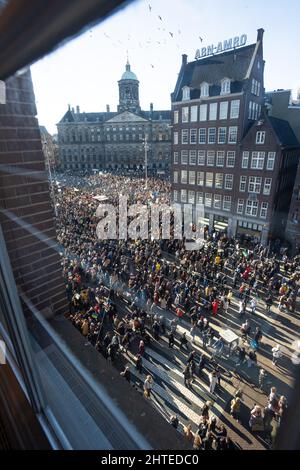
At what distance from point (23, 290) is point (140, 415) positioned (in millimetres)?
1788

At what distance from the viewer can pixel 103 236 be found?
1966cm

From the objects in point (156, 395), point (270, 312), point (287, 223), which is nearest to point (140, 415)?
point (156, 395)

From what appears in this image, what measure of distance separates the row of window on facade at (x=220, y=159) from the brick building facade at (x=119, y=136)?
39.0 metres

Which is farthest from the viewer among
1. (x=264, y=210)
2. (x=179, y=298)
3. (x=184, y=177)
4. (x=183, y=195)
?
(x=183, y=195)

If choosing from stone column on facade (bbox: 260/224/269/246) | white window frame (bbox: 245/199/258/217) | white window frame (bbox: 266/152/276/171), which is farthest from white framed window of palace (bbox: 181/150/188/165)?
stone column on facade (bbox: 260/224/269/246)

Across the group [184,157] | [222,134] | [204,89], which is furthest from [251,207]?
[204,89]

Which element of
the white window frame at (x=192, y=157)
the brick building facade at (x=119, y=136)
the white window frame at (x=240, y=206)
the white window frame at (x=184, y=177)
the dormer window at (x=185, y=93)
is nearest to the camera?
the white window frame at (x=240, y=206)

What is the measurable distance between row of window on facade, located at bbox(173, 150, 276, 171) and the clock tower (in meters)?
43.6

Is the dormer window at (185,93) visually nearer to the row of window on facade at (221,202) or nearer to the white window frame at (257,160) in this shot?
the white window frame at (257,160)

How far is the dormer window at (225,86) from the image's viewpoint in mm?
19542

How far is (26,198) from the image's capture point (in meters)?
2.85

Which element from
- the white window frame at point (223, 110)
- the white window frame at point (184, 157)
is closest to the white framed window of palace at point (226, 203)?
the white window frame at point (184, 157)

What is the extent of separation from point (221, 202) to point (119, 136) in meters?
47.9

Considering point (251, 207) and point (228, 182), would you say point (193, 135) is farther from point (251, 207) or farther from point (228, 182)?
point (251, 207)
